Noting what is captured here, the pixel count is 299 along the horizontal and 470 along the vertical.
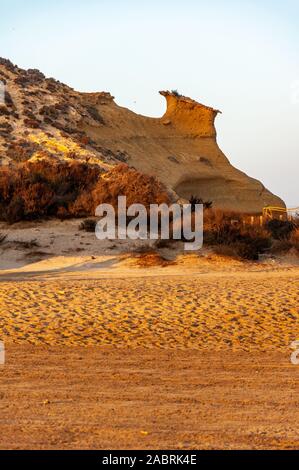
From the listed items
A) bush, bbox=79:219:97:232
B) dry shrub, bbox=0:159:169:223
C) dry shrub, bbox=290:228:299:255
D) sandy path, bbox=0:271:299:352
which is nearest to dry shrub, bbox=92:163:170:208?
dry shrub, bbox=0:159:169:223

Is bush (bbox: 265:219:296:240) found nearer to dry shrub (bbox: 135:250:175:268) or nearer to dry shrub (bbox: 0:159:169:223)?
dry shrub (bbox: 0:159:169:223)

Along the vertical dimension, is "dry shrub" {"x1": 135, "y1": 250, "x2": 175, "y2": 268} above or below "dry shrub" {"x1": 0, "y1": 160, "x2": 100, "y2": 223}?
below

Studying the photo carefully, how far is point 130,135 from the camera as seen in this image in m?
49.4

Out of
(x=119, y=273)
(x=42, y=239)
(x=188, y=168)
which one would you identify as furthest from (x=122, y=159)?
(x=119, y=273)

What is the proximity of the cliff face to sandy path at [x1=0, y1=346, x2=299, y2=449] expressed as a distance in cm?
2900

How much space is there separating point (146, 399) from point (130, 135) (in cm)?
4142

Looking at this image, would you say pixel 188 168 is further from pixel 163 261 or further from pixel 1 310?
pixel 1 310

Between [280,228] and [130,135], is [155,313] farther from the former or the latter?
[130,135]

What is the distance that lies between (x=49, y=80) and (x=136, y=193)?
28.2m

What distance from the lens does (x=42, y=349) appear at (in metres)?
11.3

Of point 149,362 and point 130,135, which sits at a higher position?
point 130,135

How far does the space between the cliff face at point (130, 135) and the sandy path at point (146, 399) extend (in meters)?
29.0

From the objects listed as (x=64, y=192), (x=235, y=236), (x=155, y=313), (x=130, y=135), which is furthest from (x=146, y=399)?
(x=130, y=135)

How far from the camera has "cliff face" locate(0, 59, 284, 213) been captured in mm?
42219
